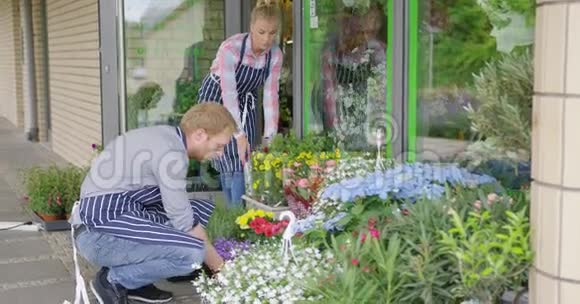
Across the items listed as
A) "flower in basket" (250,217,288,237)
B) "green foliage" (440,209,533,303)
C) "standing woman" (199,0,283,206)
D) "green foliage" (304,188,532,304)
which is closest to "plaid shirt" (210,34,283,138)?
"standing woman" (199,0,283,206)

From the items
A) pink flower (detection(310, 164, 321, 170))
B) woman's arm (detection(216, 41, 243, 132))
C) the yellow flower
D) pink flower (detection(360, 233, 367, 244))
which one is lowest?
the yellow flower

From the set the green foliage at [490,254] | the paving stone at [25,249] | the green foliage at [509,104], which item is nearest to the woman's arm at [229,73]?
the paving stone at [25,249]

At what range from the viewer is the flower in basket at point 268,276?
258cm

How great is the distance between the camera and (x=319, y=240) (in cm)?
293

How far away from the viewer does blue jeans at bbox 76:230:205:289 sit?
3.37 m

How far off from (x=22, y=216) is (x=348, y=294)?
192 inches

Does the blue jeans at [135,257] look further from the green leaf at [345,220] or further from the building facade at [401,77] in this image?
the building facade at [401,77]

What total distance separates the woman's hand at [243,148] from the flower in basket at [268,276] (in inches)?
69.4

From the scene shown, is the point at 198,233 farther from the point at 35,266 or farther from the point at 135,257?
the point at 35,266

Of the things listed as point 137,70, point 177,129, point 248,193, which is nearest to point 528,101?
point 177,129

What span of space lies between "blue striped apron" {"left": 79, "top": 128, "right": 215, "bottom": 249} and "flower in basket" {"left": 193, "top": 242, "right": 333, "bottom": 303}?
21.2 inches

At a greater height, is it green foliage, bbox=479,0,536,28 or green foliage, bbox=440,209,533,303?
green foliage, bbox=479,0,536,28

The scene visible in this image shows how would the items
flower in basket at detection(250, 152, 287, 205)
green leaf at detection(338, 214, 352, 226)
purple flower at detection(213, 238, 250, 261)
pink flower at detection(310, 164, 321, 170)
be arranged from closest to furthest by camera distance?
1. green leaf at detection(338, 214, 352, 226)
2. purple flower at detection(213, 238, 250, 261)
3. pink flower at detection(310, 164, 321, 170)
4. flower in basket at detection(250, 152, 287, 205)

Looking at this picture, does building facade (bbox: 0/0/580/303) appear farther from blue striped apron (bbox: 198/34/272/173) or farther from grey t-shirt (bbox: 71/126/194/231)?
grey t-shirt (bbox: 71/126/194/231)
